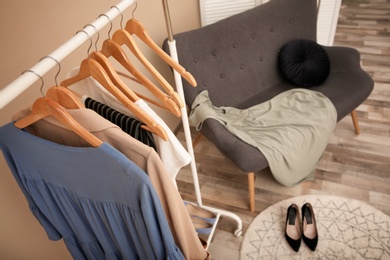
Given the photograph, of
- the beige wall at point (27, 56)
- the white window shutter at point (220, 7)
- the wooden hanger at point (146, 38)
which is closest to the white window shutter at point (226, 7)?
the white window shutter at point (220, 7)

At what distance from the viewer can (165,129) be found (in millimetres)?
814

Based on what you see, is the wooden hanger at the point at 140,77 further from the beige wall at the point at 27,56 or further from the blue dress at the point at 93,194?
the beige wall at the point at 27,56

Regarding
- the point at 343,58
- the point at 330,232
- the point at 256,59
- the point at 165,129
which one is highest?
the point at 165,129

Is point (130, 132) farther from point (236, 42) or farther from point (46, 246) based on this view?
point (236, 42)

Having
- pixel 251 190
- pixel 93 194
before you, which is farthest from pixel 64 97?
pixel 251 190

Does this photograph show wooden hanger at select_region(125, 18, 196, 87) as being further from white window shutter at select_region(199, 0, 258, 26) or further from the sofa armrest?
the sofa armrest

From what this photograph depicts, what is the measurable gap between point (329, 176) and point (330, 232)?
42 centimetres

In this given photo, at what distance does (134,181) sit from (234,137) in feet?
Answer: 3.18

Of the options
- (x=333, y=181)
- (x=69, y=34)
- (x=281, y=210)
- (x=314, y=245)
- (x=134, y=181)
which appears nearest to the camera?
(x=134, y=181)

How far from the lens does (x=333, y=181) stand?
6.23 ft

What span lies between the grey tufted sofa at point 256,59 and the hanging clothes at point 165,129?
796 mm

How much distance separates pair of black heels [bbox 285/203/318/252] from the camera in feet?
5.16

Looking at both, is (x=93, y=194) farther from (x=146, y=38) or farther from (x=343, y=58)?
(x=343, y=58)

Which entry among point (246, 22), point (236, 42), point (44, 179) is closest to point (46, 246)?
point (44, 179)
